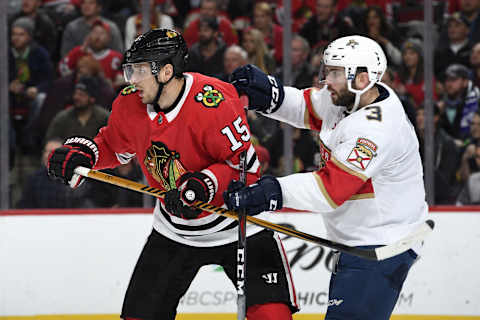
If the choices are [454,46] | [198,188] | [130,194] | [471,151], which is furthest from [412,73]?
[198,188]

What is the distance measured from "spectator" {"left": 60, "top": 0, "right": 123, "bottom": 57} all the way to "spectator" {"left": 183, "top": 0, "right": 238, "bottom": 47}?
43 cm

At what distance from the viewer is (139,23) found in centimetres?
465

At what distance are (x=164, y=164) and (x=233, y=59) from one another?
82.6 inches

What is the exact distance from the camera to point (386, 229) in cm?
249

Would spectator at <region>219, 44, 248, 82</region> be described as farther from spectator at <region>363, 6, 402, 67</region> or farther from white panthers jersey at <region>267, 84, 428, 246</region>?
white panthers jersey at <region>267, 84, 428, 246</region>

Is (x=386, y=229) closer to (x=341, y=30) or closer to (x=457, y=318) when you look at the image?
(x=457, y=318)

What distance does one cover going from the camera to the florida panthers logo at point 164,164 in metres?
2.61

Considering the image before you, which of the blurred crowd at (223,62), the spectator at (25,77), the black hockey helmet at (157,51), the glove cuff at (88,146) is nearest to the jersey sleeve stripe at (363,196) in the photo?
the black hockey helmet at (157,51)

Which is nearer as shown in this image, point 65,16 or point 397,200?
point 397,200

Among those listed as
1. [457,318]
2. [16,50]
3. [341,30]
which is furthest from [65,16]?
[457,318]

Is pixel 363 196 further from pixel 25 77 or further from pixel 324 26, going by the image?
pixel 25 77

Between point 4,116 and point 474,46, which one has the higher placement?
point 474,46

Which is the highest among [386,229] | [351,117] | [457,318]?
[351,117]

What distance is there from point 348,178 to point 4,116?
251 cm
